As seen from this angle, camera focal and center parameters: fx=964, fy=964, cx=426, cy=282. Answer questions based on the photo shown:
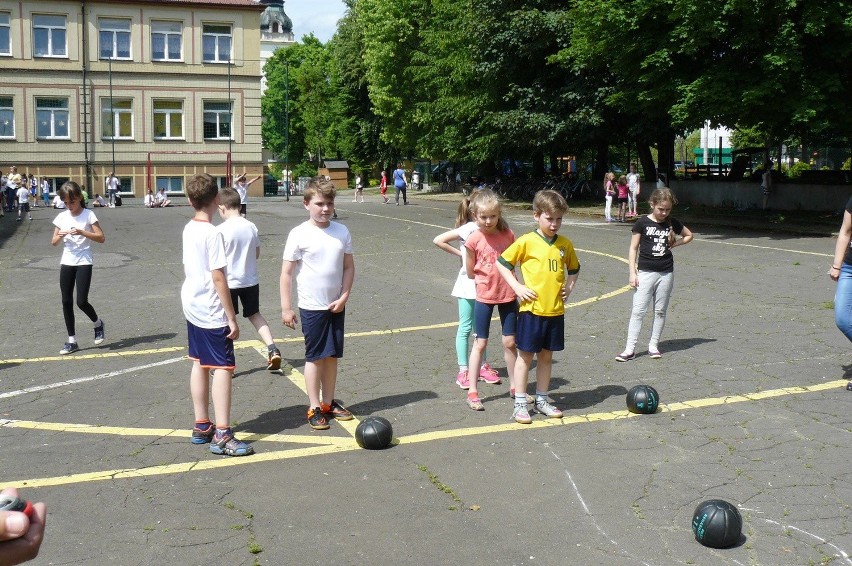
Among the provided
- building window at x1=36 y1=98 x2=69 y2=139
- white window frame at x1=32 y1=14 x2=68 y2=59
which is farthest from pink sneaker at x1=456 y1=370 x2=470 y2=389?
white window frame at x1=32 y1=14 x2=68 y2=59

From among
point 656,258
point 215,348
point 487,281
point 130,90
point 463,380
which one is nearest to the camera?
point 215,348

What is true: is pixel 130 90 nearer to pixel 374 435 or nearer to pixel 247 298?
pixel 247 298

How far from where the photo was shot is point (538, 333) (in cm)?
698

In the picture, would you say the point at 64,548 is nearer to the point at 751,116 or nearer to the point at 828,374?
the point at 828,374

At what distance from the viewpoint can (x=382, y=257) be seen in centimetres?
1931

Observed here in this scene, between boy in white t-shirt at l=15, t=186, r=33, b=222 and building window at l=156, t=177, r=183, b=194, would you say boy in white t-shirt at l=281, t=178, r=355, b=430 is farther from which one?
building window at l=156, t=177, r=183, b=194

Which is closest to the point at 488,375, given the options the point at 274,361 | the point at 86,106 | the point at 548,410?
the point at 548,410

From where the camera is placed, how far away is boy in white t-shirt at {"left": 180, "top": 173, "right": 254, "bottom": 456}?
20.8 ft

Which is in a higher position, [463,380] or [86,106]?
[86,106]

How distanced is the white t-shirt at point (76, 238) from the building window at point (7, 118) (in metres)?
43.2

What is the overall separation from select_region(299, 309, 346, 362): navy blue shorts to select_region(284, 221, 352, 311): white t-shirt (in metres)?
0.06

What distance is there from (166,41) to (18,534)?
53.0 m

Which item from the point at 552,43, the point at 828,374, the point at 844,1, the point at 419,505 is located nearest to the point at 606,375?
the point at 828,374

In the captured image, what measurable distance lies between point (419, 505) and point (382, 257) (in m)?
14.1
